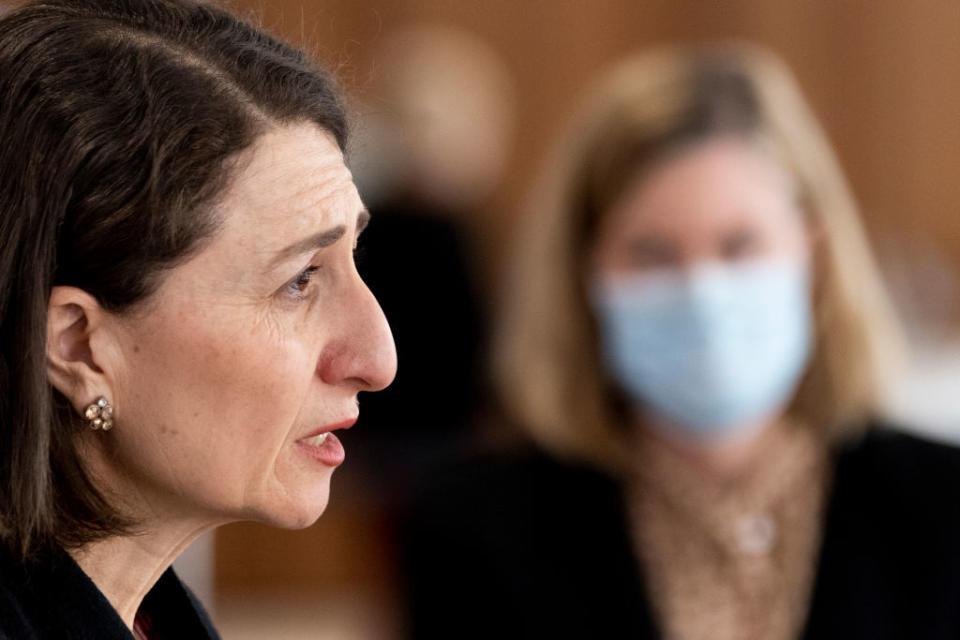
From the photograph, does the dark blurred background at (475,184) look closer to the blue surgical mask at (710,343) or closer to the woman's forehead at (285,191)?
the blue surgical mask at (710,343)

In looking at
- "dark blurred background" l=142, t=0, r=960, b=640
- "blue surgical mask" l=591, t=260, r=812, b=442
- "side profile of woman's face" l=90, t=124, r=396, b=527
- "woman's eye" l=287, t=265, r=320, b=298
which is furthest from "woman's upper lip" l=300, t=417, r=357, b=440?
"dark blurred background" l=142, t=0, r=960, b=640

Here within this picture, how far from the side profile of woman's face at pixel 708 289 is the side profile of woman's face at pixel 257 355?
1302 mm

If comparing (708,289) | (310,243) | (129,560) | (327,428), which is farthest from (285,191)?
(708,289)

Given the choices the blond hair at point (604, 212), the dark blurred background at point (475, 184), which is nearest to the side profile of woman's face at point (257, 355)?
the blond hair at point (604, 212)

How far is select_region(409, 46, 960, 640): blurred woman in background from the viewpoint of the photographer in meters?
2.25

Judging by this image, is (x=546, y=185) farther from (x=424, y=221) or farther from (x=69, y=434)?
(x=424, y=221)

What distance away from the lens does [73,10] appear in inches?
39.4

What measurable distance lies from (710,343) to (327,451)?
1.40 metres

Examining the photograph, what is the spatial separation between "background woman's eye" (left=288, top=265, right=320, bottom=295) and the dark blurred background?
9.41ft

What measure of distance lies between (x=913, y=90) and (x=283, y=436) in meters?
5.27

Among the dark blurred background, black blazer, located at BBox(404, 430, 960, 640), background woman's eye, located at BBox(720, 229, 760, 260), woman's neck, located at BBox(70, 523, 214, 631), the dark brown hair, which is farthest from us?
the dark blurred background

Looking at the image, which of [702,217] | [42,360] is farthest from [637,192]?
[42,360]

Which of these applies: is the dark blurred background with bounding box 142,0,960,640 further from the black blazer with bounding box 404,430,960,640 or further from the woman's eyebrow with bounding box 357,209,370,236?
the woman's eyebrow with bounding box 357,209,370,236

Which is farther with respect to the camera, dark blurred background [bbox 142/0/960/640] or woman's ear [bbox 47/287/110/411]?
dark blurred background [bbox 142/0/960/640]
